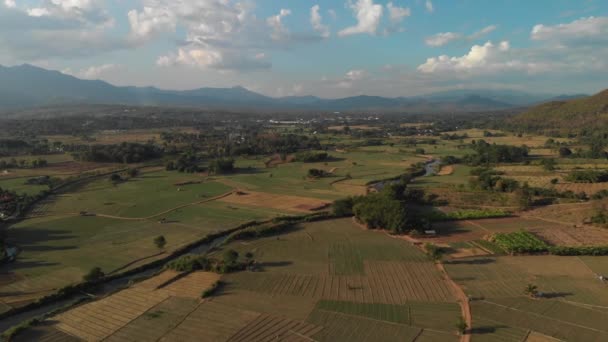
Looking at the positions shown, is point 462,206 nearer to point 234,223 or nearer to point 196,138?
point 234,223

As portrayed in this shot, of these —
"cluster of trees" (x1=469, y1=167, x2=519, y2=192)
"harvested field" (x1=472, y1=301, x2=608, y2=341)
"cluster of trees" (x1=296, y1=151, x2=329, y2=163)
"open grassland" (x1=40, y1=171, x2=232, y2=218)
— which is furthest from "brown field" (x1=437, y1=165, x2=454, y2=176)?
"harvested field" (x1=472, y1=301, x2=608, y2=341)

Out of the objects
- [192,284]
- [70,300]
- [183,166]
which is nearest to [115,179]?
[183,166]

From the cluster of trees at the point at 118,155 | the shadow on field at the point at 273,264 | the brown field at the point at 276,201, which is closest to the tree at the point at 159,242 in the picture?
the shadow on field at the point at 273,264

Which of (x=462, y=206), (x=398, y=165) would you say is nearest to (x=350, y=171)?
(x=398, y=165)

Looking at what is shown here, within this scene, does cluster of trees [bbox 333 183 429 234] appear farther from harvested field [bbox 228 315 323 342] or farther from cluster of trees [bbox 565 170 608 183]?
cluster of trees [bbox 565 170 608 183]

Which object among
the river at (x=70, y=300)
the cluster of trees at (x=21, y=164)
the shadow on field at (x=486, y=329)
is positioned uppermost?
the cluster of trees at (x=21, y=164)

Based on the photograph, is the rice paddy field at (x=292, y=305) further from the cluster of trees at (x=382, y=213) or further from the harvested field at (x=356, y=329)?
the cluster of trees at (x=382, y=213)
